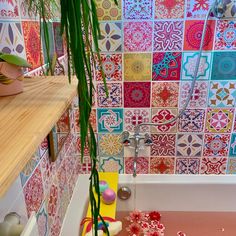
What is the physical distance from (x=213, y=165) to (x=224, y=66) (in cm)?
64

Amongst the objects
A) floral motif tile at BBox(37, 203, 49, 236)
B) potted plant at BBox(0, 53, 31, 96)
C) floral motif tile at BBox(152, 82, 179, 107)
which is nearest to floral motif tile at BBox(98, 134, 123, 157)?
floral motif tile at BBox(152, 82, 179, 107)

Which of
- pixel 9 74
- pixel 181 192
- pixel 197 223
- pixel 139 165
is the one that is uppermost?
pixel 9 74

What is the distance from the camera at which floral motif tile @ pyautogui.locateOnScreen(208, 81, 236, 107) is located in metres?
1.49

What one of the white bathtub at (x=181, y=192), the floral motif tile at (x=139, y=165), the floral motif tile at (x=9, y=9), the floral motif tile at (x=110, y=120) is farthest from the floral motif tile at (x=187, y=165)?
the floral motif tile at (x=9, y=9)

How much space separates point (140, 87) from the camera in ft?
4.98

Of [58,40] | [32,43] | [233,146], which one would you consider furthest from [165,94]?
[32,43]

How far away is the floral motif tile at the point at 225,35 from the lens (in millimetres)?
1373

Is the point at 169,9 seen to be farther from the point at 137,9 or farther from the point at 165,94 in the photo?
the point at 165,94

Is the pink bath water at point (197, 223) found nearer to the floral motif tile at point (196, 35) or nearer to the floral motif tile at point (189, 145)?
the floral motif tile at point (189, 145)

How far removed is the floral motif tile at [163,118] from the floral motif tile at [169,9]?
526mm

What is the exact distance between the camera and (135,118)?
159 centimetres

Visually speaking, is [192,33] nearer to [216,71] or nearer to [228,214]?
[216,71]

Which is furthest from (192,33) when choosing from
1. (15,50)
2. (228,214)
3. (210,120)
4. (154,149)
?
(228,214)

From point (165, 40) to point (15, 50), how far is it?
876 mm
